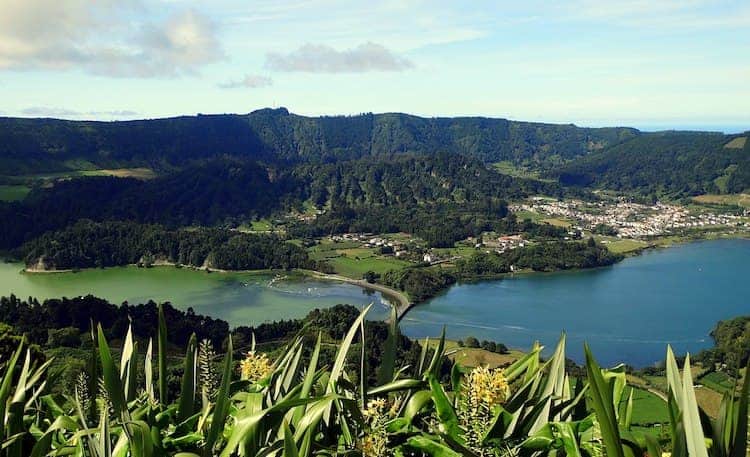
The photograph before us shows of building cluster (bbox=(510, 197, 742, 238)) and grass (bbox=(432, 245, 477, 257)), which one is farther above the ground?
building cluster (bbox=(510, 197, 742, 238))

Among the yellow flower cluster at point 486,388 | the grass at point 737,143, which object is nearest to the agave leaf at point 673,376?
the yellow flower cluster at point 486,388

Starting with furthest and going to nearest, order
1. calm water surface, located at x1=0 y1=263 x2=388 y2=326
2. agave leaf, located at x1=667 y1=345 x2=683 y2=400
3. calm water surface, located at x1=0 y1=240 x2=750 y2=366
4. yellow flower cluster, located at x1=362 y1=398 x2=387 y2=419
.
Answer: calm water surface, located at x1=0 y1=263 x2=388 y2=326 < calm water surface, located at x1=0 y1=240 x2=750 y2=366 < yellow flower cluster, located at x1=362 y1=398 x2=387 y2=419 < agave leaf, located at x1=667 y1=345 x2=683 y2=400

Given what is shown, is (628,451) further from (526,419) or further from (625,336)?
(625,336)

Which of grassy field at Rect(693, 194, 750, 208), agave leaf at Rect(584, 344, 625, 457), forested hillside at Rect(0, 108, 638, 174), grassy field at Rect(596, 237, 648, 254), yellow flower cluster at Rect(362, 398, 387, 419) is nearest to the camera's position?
agave leaf at Rect(584, 344, 625, 457)

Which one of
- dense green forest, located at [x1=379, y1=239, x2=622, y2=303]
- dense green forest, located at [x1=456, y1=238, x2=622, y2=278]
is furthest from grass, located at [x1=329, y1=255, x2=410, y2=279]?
dense green forest, located at [x1=456, y1=238, x2=622, y2=278]

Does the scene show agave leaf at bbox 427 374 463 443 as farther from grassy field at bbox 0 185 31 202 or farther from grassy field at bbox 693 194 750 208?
grassy field at bbox 693 194 750 208

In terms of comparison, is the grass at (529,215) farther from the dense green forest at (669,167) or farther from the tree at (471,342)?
the tree at (471,342)
